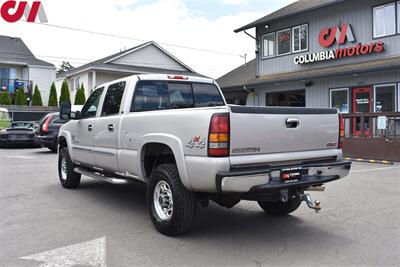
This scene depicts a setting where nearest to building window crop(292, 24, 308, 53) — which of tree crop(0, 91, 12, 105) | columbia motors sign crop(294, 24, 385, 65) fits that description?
columbia motors sign crop(294, 24, 385, 65)

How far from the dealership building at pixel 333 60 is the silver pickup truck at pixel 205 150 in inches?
372

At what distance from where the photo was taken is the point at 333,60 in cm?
1805

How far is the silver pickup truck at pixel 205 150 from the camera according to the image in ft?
14.5

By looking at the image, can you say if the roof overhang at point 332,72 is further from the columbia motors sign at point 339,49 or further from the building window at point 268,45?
the building window at point 268,45

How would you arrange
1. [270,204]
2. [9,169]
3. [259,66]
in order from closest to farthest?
1. [270,204]
2. [9,169]
3. [259,66]

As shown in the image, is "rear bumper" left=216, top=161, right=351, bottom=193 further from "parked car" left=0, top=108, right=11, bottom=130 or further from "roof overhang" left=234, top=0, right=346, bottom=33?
"parked car" left=0, top=108, right=11, bottom=130

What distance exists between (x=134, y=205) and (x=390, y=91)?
12421 mm

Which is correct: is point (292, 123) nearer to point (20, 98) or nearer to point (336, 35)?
point (336, 35)

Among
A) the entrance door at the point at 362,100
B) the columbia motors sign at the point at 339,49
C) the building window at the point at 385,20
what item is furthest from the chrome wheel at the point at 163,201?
the building window at the point at 385,20

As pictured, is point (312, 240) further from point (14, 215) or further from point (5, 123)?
point (5, 123)

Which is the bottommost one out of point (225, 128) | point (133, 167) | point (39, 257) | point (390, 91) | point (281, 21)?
point (39, 257)

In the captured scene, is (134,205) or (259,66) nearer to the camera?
(134,205)

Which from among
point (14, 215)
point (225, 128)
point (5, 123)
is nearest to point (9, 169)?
point (14, 215)

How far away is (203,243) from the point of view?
487 cm
